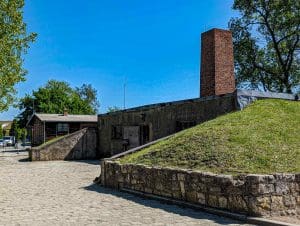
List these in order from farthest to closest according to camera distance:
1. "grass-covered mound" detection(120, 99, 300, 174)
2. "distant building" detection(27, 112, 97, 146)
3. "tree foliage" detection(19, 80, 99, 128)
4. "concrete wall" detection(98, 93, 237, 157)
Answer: "tree foliage" detection(19, 80, 99, 128) → "distant building" detection(27, 112, 97, 146) → "concrete wall" detection(98, 93, 237, 157) → "grass-covered mound" detection(120, 99, 300, 174)

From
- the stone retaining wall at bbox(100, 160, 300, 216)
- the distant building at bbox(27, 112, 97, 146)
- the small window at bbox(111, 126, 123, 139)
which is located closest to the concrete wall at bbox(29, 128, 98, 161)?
the small window at bbox(111, 126, 123, 139)

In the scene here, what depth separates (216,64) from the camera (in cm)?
1808

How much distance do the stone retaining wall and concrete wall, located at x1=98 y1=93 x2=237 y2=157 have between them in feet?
18.6

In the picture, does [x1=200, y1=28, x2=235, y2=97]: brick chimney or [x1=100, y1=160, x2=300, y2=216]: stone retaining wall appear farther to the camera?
[x1=200, y1=28, x2=235, y2=97]: brick chimney

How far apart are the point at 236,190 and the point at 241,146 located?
234 centimetres

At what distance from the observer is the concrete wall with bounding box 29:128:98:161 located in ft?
87.2

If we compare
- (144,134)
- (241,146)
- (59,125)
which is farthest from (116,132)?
(241,146)

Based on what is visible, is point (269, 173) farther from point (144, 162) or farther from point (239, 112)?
point (239, 112)

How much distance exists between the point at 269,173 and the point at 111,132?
18.2 meters

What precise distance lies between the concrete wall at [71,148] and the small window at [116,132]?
9.60ft

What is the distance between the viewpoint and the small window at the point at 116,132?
24750 millimetres

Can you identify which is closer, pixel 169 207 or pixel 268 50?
pixel 169 207

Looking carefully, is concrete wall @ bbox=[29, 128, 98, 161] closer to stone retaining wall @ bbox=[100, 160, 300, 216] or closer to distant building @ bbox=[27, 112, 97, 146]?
distant building @ bbox=[27, 112, 97, 146]

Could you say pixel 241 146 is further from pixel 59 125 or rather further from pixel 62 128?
pixel 59 125
